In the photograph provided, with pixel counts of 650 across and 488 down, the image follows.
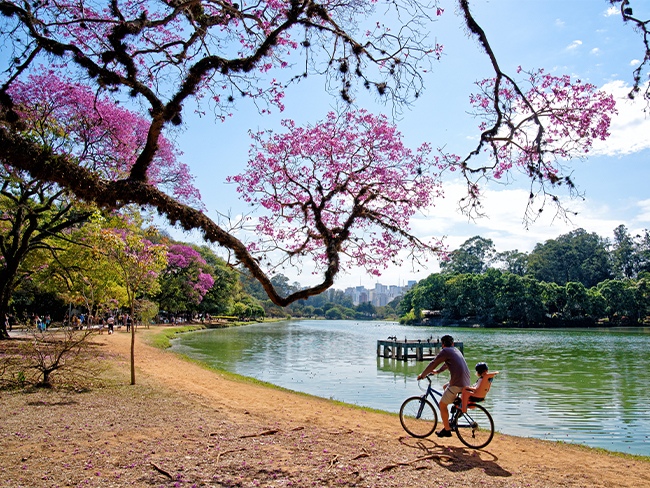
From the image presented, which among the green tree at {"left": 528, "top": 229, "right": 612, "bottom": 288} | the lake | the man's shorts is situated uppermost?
the green tree at {"left": 528, "top": 229, "right": 612, "bottom": 288}

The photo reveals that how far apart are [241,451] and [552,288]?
68111mm

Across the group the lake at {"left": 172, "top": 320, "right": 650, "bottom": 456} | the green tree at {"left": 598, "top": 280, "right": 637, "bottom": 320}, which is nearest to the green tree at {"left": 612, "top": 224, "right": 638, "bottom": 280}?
the green tree at {"left": 598, "top": 280, "right": 637, "bottom": 320}

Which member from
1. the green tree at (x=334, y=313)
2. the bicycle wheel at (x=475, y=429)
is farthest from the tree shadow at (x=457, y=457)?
the green tree at (x=334, y=313)

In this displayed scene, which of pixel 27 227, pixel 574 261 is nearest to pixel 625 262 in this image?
pixel 574 261

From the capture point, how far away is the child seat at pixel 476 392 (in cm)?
634

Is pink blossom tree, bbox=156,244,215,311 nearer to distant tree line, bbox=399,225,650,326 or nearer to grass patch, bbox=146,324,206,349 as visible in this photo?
grass patch, bbox=146,324,206,349

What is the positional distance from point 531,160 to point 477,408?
394 cm

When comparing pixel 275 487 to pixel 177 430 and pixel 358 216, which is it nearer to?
pixel 177 430

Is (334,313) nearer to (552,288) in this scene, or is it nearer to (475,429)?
(552,288)

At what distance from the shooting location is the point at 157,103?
497 centimetres

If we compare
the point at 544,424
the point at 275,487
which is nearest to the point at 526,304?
the point at 544,424

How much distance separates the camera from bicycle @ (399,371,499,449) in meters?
6.46

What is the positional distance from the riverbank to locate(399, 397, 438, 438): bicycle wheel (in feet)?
0.63

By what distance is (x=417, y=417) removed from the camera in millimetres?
6902
